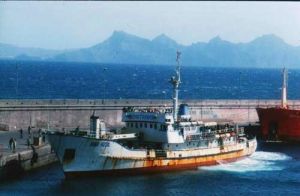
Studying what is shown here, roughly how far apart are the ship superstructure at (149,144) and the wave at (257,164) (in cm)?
63

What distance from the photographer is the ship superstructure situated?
4381 centimetres

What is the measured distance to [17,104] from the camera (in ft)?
197

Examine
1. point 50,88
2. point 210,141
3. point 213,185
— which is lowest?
point 213,185

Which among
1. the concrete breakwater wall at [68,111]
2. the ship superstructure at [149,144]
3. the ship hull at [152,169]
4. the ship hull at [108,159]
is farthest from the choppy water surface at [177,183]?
the concrete breakwater wall at [68,111]

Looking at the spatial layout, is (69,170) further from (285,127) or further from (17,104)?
(285,127)

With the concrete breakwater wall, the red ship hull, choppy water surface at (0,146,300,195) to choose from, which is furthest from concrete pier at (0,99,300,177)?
the red ship hull

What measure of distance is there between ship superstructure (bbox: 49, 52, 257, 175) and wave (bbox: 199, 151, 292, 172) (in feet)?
2.07

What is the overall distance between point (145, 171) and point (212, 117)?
2837 cm

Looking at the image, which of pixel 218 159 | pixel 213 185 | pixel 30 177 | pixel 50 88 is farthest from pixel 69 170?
pixel 50 88

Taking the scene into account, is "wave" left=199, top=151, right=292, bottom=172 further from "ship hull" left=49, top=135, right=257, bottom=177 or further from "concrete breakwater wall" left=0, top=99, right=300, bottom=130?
"concrete breakwater wall" left=0, top=99, right=300, bottom=130

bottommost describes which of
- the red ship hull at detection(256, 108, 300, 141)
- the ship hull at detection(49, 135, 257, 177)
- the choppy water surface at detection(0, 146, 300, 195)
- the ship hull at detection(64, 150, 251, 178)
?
the choppy water surface at detection(0, 146, 300, 195)

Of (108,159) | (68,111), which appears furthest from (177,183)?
(68,111)

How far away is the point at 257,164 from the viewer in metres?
52.9

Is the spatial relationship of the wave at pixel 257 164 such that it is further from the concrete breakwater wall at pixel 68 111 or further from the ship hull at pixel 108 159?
the concrete breakwater wall at pixel 68 111
